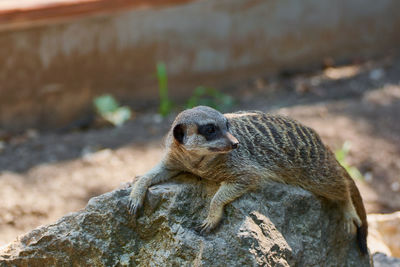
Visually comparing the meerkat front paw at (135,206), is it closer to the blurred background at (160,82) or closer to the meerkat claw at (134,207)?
the meerkat claw at (134,207)

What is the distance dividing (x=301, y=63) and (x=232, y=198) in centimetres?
388

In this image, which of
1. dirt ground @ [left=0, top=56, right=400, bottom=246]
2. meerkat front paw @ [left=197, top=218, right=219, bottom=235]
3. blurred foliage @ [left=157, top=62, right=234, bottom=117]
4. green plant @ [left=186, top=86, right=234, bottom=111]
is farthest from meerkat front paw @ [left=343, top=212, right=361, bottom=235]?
green plant @ [left=186, top=86, right=234, bottom=111]

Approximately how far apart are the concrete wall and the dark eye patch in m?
2.96

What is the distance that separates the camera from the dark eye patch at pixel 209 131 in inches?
78.7

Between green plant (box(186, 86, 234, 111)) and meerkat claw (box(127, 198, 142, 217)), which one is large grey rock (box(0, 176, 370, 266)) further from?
green plant (box(186, 86, 234, 111))

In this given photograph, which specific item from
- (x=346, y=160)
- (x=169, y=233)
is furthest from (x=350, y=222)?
(x=346, y=160)

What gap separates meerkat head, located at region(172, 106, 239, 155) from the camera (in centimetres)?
199

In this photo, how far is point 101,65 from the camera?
4957 millimetres

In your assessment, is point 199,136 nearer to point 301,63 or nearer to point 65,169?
point 65,169

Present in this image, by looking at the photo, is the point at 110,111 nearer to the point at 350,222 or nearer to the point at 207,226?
the point at 350,222

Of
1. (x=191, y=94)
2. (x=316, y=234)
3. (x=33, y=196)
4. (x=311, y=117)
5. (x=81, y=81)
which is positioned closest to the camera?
(x=316, y=234)

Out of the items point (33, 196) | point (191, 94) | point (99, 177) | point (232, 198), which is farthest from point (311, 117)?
point (232, 198)

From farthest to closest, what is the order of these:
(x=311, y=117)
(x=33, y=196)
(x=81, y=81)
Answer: (x=81, y=81) → (x=311, y=117) → (x=33, y=196)

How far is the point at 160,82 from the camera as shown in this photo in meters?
4.92
